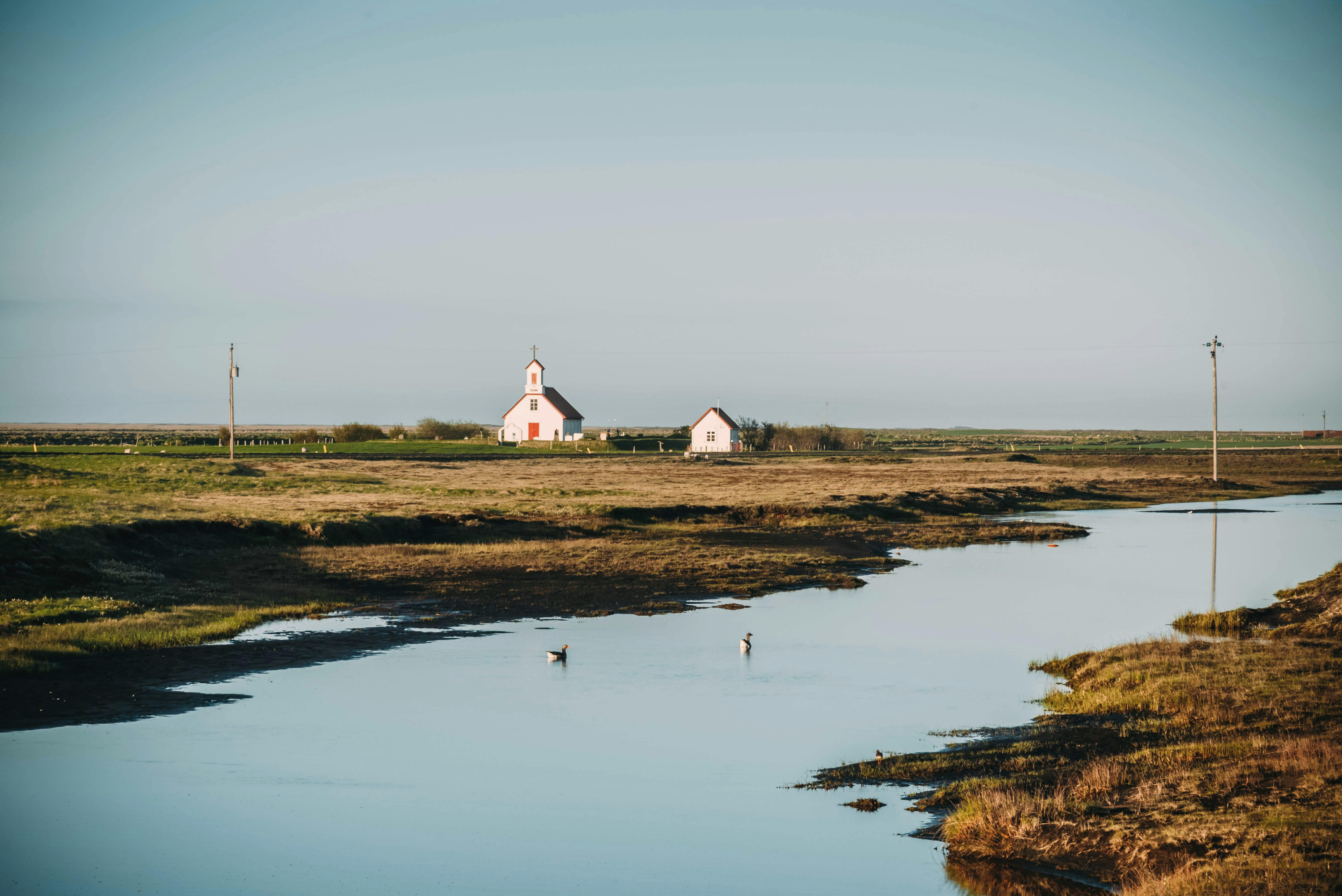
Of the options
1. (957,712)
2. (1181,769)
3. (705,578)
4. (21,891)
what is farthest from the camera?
(705,578)

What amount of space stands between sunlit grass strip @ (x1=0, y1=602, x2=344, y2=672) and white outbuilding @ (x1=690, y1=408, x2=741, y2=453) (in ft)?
277

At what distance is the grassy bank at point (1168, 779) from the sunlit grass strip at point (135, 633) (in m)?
13.3

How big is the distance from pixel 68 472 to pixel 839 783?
42.4m

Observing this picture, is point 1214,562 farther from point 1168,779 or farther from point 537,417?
point 537,417

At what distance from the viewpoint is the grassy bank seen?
30.7ft

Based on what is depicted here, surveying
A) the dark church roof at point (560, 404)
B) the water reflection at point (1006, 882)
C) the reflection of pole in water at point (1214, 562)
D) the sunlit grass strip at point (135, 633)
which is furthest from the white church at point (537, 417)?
the water reflection at point (1006, 882)

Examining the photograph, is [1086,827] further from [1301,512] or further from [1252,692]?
[1301,512]

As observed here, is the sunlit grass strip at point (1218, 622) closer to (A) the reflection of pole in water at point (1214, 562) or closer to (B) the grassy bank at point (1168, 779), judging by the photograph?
(A) the reflection of pole in water at point (1214, 562)

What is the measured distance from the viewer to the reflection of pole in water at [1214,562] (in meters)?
27.0

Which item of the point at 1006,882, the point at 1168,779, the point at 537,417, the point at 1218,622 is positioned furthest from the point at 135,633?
the point at 537,417

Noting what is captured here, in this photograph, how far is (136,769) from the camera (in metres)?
13.2

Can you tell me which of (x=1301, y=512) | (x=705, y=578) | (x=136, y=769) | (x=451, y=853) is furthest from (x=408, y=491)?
(x=1301, y=512)

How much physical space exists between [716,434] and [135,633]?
8943 centimetres

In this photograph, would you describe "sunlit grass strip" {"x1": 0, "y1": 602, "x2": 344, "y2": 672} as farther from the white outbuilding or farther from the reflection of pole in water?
the white outbuilding
